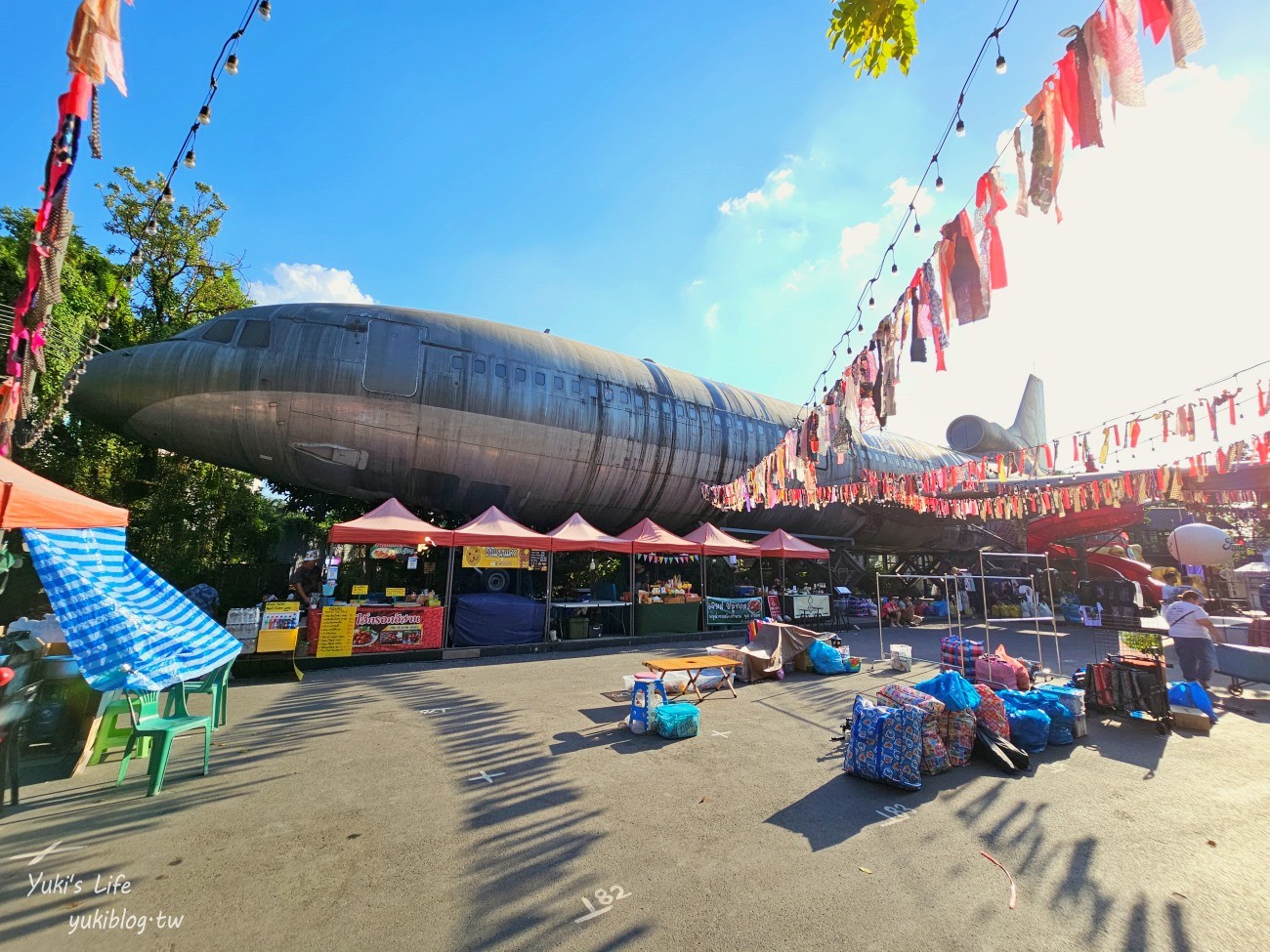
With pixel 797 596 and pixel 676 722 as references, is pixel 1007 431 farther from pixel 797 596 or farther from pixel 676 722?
pixel 676 722

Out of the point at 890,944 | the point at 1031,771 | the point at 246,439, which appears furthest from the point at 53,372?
the point at 1031,771

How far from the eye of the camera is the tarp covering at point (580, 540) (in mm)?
14625

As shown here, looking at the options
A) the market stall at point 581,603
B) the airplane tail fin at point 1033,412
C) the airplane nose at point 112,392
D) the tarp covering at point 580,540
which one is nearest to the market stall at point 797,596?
the market stall at point 581,603

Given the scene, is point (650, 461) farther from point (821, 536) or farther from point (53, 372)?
point (53, 372)

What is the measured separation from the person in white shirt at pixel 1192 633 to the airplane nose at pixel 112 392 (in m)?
20.5

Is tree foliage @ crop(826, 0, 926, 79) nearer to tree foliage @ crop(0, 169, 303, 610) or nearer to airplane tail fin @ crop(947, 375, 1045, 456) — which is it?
tree foliage @ crop(0, 169, 303, 610)

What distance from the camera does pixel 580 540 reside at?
14.9m

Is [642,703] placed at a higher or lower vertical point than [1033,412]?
lower

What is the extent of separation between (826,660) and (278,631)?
10816 mm

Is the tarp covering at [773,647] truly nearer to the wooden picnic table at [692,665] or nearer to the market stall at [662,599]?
the wooden picnic table at [692,665]

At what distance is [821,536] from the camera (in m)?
24.2

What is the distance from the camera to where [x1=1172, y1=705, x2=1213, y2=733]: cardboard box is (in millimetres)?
7214

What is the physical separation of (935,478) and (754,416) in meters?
7.63

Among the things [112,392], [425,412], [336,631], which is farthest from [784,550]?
[112,392]
